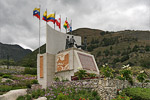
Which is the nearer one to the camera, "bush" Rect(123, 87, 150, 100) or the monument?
"bush" Rect(123, 87, 150, 100)

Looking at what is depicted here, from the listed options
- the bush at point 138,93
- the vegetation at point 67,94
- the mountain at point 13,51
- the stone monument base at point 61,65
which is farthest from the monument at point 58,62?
the mountain at point 13,51

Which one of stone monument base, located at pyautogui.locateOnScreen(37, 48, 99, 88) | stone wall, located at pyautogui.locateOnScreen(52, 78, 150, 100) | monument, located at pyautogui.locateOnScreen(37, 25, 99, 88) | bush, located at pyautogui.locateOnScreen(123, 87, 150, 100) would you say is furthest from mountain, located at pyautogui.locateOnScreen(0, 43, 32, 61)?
bush, located at pyautogui.locateOnScreen(123, 87, 150, 100)

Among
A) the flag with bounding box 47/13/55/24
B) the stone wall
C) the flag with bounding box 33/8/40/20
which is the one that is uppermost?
the flag with bounding box 33/8/40/20

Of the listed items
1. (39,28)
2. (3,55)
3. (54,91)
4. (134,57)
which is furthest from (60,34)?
(3,55)

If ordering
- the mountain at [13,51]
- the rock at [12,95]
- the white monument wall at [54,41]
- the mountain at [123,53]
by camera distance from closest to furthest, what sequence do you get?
the rock at [12,95], the white monument wall at [54,41], the mountain at [123,53], the mountain at [13,51]

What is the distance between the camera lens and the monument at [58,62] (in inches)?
759

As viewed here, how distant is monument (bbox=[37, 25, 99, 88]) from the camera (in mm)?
19281

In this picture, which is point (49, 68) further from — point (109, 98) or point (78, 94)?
point (109, 98)

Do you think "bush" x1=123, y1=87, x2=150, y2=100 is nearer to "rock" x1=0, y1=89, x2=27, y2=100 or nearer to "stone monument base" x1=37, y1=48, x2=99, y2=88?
"stone monument base" x1=37, y1=48, x2=99, y2=88

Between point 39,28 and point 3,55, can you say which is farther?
point 3,55

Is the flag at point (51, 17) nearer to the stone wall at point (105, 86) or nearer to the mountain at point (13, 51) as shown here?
the stone wall at point (105, 86)

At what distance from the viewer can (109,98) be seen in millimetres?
13133

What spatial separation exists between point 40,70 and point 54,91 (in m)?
5.41

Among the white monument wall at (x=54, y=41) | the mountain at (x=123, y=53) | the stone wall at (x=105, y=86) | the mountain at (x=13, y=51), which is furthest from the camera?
the mountain at (x=13, y=51)
